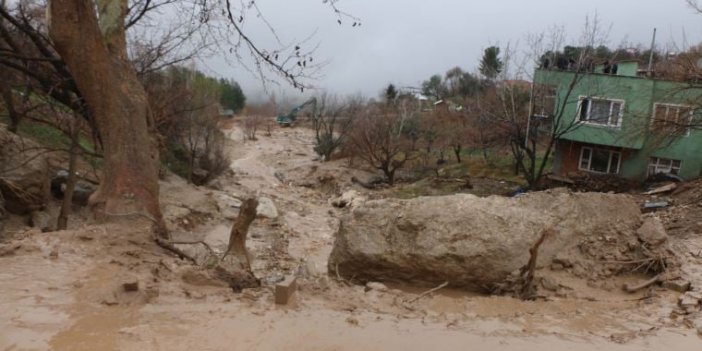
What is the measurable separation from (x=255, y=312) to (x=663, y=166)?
23.6m

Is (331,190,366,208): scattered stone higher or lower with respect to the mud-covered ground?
lower

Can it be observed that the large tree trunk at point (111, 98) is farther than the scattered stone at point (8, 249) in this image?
Yes

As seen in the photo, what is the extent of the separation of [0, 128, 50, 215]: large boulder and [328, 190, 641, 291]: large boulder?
7015 millimetres

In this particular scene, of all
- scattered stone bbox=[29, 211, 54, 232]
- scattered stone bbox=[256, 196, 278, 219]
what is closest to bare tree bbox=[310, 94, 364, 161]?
scattered stone bbox=[256, 196, 278, 219]

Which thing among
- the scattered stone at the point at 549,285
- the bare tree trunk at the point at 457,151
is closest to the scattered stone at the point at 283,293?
the scattered stone at the point at 549,285

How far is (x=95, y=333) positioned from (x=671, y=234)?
10407mm

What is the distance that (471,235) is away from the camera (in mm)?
7051

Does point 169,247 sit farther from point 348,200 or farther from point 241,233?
point 348,200

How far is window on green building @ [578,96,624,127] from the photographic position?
72.9ft

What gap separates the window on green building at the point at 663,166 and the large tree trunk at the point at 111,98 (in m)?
22.9

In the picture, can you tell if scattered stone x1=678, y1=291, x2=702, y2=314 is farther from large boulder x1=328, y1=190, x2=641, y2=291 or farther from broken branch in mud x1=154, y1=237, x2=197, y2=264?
broken branch in mud x1=154, y1=237, x2=197, y2=264

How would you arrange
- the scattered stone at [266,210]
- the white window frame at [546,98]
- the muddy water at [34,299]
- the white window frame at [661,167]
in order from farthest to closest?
1. the white window frame at [661,167]
2. the white window frame at [546,98]
3. the scattered stone at [266,210]
4. the muddy water at [34,299]

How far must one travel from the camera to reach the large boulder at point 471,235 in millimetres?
6883

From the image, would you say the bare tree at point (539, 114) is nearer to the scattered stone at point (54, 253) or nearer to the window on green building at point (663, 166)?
the window on green building at point (663, 166)
